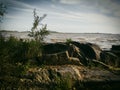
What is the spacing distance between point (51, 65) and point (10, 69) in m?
2.91

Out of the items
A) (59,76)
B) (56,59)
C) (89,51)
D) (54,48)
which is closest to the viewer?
(59,76)

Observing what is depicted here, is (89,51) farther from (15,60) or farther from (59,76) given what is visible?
(15,60)

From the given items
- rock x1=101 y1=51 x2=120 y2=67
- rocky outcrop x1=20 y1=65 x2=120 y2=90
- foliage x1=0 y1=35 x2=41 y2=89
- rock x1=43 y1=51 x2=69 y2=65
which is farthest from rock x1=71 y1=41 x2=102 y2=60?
foliage x1=0 y1=35 x2=41 y2=89

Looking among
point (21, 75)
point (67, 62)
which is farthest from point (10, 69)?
point (67, 62)

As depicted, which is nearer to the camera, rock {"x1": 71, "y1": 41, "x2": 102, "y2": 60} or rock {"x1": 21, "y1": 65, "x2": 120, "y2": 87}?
rock {"x1": 21, "y1": 65, "x2": 120, "y2": 87}

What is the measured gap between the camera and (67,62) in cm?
1116

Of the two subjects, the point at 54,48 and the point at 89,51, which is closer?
the point at 54,48

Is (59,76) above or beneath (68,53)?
beneath

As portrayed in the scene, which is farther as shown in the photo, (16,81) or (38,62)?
(38,62)

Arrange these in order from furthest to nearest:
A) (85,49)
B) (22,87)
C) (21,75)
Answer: (85,49)
(21,75)
(22,87)

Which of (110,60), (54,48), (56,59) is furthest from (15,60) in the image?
(110,60)

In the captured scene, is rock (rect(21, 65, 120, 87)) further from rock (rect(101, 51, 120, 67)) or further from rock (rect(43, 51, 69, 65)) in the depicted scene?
rock (rect(101, 51, 120, 67))

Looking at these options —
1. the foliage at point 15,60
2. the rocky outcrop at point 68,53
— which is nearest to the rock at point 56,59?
the rocky outcrop at point 68,53

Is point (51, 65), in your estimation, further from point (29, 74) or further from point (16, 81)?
point (16, 81)
